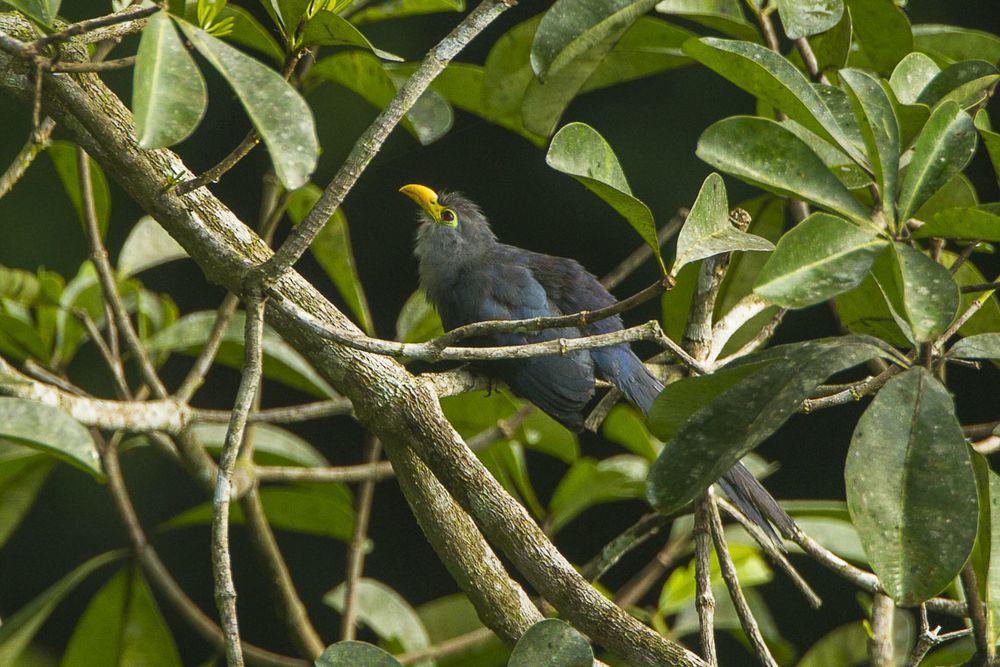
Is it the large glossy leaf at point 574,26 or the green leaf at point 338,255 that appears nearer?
the large glossy leaf at point 574,26

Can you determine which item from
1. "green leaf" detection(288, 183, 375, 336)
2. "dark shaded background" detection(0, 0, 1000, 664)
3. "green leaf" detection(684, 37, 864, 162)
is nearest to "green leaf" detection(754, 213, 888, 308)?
"green leaf" detection(684, 37, 864, 162)

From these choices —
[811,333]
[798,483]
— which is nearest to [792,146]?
[811,333]

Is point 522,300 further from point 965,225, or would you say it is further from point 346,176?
point 965,225

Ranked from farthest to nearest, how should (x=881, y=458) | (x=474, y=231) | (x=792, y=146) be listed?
(x=474, y=231) → (x=792, y=146) → (x=881, y=458)

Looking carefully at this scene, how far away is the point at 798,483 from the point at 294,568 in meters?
2.19

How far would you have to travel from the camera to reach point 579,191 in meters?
4.39

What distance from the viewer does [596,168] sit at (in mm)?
1396

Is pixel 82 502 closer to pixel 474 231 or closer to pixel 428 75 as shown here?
pixel 474 231

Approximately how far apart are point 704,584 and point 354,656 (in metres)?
0.65

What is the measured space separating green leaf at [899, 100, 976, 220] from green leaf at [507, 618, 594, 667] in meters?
0.71

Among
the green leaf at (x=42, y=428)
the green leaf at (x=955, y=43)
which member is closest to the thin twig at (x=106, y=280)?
the green leaf at (x=42, y=428)

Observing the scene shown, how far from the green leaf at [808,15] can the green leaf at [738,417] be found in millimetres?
513

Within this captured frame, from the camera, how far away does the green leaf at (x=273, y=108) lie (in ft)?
3.73

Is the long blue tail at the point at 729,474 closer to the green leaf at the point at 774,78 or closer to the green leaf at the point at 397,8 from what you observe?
the green leaf at the point at 774,78
